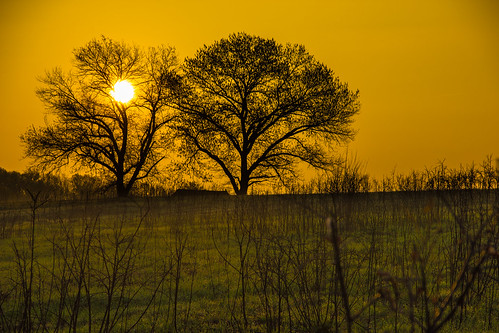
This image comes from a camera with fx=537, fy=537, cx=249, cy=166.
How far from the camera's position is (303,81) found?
31.6 m

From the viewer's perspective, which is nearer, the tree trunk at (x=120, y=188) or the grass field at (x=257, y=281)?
the grass field at (x=257, y=281)

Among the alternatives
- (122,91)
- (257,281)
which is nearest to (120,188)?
(122,91)

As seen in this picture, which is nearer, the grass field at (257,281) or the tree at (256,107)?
the grass field at (257,281)

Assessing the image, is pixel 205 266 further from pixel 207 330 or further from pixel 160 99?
pixel 160 99

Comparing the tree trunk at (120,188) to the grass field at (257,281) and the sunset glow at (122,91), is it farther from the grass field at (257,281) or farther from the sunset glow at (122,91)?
the grass field at (257,281)

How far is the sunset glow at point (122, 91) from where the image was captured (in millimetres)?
34312

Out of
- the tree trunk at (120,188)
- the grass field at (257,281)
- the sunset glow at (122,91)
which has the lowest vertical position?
the grass field at (257,281)

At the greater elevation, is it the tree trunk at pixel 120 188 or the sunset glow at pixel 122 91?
the sunset glow at pixel 122 91

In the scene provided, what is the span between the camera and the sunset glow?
34.3 m

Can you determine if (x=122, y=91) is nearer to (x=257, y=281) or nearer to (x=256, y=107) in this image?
(x=256, y=107)

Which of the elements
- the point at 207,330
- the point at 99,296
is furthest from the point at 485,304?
the point at 99,296

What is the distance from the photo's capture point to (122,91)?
113 feet

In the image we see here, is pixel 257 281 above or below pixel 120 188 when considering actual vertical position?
below

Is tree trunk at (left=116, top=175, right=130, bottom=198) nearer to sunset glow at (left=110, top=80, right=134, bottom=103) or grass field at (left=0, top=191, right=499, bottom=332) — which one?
sunset glow at (left=110, top=80, right=134, bottom=103)
